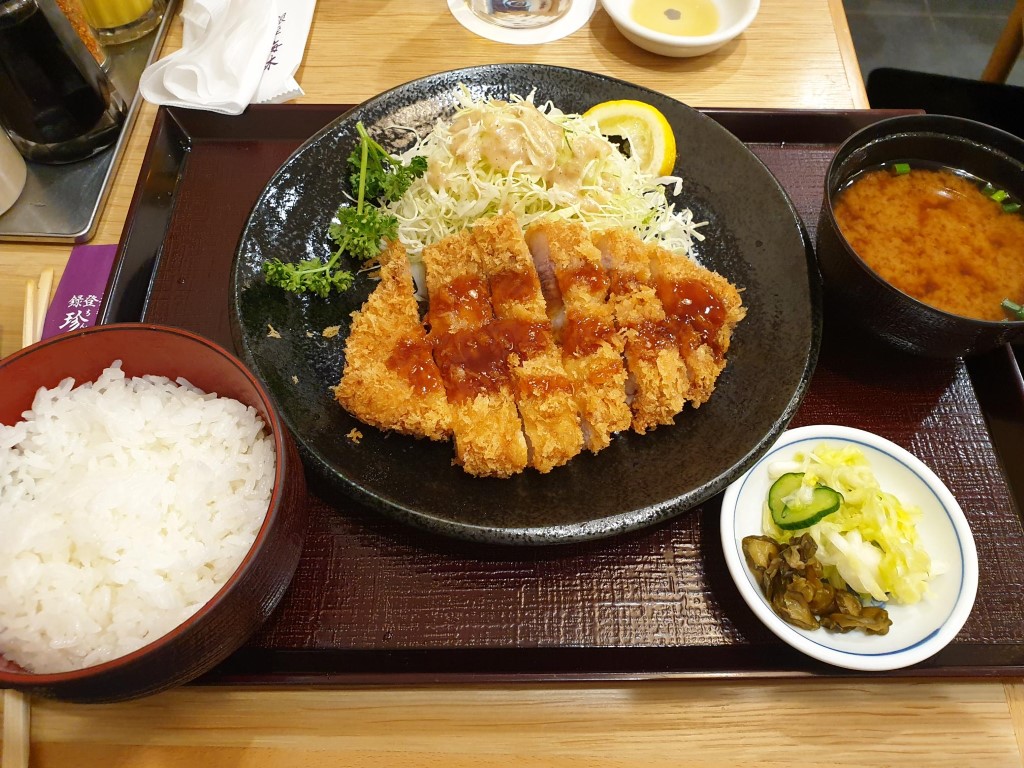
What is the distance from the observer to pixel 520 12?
9.99ft

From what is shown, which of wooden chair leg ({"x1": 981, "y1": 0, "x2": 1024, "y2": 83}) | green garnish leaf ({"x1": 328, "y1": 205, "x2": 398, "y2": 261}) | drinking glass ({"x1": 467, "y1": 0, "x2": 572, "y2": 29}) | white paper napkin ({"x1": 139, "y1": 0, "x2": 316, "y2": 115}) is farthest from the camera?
wooden chair leg ({"x1": 981, "y1": 0, "x2": 1024, "y2": 83})

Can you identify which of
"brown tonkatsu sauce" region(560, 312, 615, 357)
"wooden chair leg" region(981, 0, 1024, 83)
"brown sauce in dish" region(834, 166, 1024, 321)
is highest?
"brown tonkatsu sauce" region(560, 312, 615, 357)

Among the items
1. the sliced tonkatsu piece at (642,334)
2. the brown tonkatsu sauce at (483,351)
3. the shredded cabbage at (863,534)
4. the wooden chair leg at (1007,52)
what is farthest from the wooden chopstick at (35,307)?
the wooden chair leg at (1007,52)

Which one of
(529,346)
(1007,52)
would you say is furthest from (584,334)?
(1007,52)

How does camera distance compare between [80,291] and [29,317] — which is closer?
[29,317]

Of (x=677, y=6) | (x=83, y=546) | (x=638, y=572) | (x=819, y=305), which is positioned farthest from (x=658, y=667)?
(x=677, y=6)

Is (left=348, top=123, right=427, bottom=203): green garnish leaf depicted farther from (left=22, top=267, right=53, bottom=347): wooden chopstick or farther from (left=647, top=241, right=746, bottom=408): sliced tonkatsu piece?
(left=22, top=267, right=53, bottom=347): wooden chopstick

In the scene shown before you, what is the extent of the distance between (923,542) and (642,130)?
158cm

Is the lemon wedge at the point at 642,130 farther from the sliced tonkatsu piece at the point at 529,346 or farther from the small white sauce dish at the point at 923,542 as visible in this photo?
the small white sauce dish at the point at 923,542

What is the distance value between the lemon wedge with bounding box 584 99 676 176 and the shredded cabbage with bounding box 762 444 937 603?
116 centimetres

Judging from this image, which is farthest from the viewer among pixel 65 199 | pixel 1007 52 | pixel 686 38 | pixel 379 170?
pixel 1007 52

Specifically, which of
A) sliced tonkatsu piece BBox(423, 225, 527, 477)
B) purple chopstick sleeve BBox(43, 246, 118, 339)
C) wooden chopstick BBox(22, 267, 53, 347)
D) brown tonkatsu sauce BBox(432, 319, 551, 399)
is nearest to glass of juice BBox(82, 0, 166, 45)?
purple chopstick sleeve BBox(43, 246, 118, 339)

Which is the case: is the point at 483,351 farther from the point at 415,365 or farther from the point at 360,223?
the point at 360,223

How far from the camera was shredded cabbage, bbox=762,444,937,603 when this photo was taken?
1.58 meters
